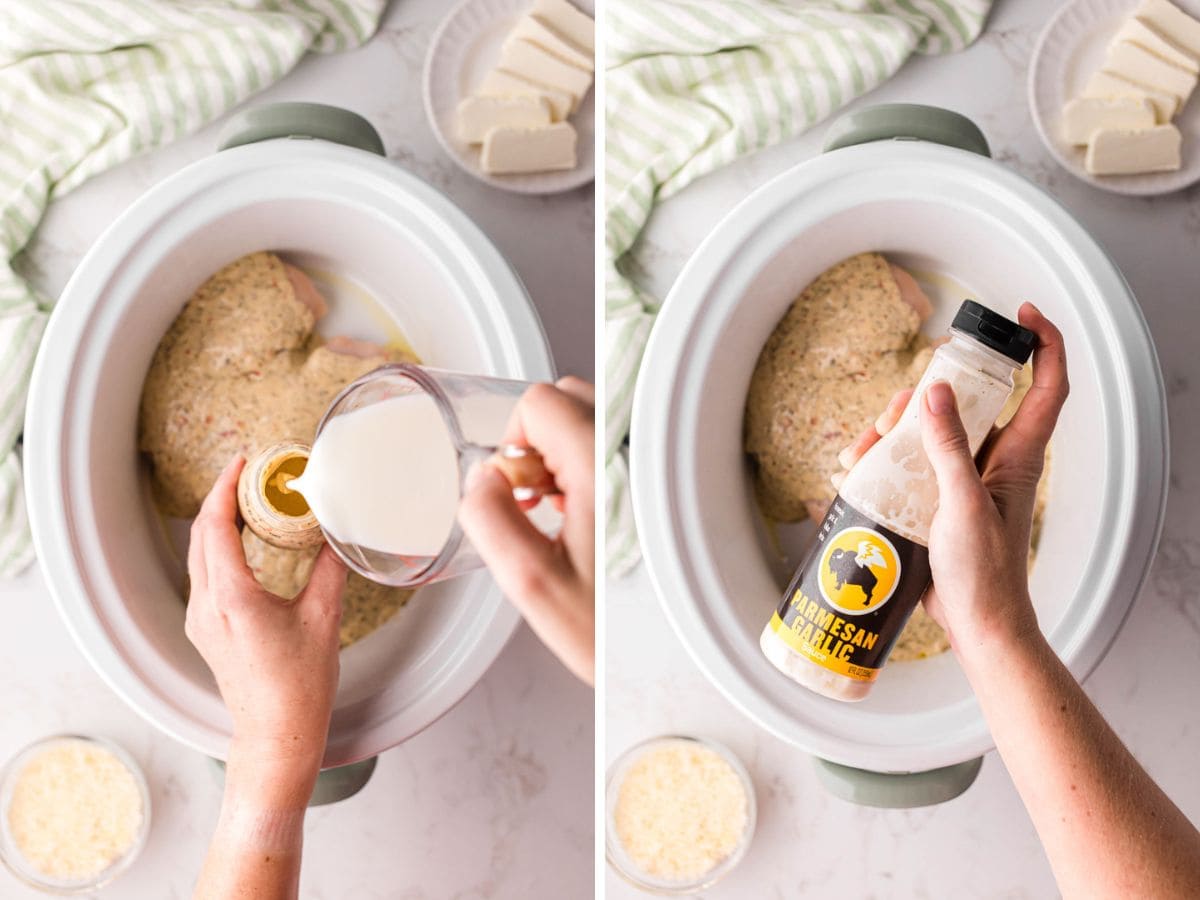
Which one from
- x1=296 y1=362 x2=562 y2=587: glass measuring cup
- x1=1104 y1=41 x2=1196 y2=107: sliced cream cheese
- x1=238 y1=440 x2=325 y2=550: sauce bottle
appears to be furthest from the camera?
x1=1104 y1=41 x2=1196 y2=107: sliced cream cheese

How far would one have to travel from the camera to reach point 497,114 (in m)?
0.50

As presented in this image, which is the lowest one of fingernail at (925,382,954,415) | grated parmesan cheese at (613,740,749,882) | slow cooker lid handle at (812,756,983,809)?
grated parmesan cheese at (613,740,749,882)

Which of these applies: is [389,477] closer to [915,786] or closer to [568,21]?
[568,21]

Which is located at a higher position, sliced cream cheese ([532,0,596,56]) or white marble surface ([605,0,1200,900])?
sliced cream cheese ([532,0,596,56])

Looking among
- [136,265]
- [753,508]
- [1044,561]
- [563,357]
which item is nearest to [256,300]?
[136,265]

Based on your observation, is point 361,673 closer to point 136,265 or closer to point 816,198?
point 136,265

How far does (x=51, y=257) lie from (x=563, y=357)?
0.31 m

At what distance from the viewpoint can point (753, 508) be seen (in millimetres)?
556

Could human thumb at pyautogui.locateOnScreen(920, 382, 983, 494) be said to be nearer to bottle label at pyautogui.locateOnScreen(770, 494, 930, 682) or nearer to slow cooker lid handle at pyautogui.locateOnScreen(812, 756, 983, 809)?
bottle label at pyautogui.locateOnScreen(770, 494, 930, 682)

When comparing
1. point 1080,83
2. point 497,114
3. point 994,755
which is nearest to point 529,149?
point 497,114

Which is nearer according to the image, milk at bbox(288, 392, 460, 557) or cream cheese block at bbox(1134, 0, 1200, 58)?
milk at bbox(288, 392, 460, 557)

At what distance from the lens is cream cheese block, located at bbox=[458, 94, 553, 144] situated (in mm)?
482

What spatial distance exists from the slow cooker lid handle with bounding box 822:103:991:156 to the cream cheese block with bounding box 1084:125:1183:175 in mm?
83

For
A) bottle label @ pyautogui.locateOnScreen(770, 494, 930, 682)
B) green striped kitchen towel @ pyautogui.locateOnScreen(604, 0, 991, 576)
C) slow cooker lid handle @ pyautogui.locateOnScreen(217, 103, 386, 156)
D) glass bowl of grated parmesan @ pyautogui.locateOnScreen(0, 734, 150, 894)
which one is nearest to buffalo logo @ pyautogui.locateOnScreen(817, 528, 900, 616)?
bottle label @ pyautogui.locateOnScreen(770, 494, 930, 682)
